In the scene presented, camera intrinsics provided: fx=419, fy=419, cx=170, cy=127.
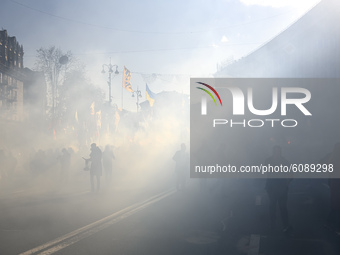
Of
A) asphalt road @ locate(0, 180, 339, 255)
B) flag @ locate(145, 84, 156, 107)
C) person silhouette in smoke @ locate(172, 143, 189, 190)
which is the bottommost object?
asphalt road @ locate(0, 180, 339, 255)

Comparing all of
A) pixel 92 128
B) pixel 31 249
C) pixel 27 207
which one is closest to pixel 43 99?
pixel 92 128

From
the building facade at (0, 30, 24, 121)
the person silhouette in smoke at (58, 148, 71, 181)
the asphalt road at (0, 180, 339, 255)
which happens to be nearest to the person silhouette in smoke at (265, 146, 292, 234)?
the asphalt road at (0, 180, 339, 255)

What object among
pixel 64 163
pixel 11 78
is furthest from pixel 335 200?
pixel 11 78

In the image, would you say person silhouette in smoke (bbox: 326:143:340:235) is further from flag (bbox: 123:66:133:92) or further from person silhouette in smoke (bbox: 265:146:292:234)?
flag (bbox: 123:66:133:92)

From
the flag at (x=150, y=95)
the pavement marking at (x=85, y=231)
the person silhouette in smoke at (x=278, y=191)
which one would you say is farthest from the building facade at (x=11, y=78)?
the person silhouette in smoke at (x=278, y=191)

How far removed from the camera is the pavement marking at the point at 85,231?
616 cm

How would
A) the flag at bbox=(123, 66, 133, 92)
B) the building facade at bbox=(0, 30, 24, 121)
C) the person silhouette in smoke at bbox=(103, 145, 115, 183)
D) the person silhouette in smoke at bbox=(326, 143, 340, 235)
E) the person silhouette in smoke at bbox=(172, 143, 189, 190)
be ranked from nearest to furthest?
the person silhouette in smoke at bbox=(326, 143, 340, 235) < the person silhouette in smoke at bbox=(172, 143, 189, 190) < the person silhouette in smoke at bbox=(103, 145, 115, 183) < the flag at bbox=(123, 66, 133, 92) < the building facade at bbox=(0, 30, 24, 121)

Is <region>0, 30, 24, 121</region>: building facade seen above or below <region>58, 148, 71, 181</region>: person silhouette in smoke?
above

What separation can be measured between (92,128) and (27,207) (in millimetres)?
41833

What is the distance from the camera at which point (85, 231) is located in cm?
748

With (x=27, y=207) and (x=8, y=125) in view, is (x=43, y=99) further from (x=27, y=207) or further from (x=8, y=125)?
(x=27, y=207)

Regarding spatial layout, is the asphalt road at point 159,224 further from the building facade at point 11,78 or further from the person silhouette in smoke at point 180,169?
the building facade at point 11,78

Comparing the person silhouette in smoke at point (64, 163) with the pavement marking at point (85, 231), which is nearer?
the pavement marking at point (85, 231)

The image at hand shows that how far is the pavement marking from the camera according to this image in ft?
20.2
